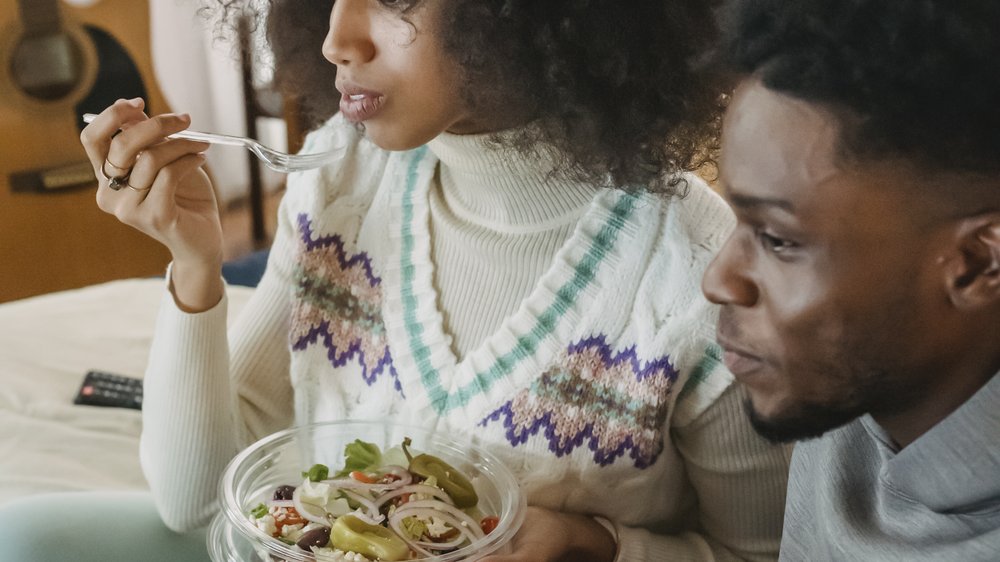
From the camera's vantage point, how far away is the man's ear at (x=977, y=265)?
452 mm

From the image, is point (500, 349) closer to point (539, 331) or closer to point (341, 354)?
point (539, 331)

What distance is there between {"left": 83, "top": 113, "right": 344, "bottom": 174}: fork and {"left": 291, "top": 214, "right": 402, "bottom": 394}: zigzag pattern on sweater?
65 mm

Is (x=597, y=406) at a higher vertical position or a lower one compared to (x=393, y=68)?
lower

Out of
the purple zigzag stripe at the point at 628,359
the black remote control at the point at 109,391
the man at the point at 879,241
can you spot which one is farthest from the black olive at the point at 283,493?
the black remote control at the point at 109,391

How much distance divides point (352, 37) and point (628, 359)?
36cm

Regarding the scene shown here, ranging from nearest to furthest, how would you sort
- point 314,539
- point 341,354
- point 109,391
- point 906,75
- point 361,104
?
point 906,75
point 314,539
point 361,104
point 341,354
point 109,391

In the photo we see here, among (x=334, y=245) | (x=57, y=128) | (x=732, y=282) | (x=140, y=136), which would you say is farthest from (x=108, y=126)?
(x=57, y=128)

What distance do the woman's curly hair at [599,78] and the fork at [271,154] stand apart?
0.22 metres

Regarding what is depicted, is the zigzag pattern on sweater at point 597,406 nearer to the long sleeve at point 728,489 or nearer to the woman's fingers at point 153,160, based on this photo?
the long sleeve at point 728,489

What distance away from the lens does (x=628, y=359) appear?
2.82ft

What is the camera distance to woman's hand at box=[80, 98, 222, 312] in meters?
0.86

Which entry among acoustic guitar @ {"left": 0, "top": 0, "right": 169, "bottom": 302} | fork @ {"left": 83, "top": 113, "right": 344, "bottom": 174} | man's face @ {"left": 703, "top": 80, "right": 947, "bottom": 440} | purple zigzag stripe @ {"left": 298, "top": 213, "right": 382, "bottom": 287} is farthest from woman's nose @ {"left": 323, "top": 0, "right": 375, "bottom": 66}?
acoustic guitar @ {"left": 0, "top": 0, "right": 169, "bottom": 302}

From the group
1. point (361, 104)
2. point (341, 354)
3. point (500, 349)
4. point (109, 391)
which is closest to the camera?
point (361, 104)

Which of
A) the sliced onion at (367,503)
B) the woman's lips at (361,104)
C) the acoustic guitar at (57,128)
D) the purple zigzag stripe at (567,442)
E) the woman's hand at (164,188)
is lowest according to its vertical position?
the acoustic guitar at (57,128)
